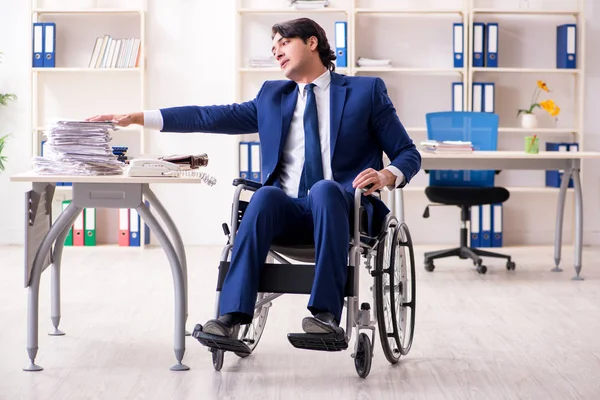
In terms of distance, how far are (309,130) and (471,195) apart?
7.15 feet

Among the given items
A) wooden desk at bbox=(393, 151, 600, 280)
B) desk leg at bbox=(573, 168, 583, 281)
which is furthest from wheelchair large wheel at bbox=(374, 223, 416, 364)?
desk leg at bbox=(573, 168, 583, 281)

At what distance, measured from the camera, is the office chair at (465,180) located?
197 inches

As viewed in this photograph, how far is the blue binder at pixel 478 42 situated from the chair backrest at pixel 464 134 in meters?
0.83

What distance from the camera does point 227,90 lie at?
236 inches

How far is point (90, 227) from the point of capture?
5.84 meters

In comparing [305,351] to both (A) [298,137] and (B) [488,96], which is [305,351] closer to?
(A) [298,137]

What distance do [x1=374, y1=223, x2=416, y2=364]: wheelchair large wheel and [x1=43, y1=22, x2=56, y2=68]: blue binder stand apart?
331cm

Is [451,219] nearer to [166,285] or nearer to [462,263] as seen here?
[462,263]

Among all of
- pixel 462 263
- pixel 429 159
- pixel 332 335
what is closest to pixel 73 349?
pixel 332 335

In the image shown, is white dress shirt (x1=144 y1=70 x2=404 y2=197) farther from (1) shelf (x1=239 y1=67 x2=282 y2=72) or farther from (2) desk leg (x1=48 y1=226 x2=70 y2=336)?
(1) shelf (x1=239 y1=67 x2=282 y2=72)

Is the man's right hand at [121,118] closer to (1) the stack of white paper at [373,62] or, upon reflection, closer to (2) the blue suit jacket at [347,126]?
(2) the blue suit jacket at [347,126]

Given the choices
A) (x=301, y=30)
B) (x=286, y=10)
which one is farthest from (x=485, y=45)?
(x=301, y=30)

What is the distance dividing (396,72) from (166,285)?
92.3 inches

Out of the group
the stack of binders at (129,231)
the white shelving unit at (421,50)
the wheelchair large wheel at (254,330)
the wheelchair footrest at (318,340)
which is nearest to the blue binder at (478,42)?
the white shelving unit at (421,50)
